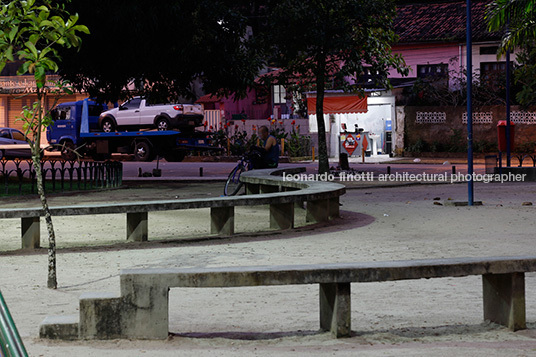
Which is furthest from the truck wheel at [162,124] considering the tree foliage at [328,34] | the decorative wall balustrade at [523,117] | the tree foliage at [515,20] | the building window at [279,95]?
the building window at [279,95]

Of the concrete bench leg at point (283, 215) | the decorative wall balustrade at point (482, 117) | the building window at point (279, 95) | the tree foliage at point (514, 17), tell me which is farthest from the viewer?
the building window at point (279, 95)

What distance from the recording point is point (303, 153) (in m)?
39.1

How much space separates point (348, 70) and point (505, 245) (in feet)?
46.2

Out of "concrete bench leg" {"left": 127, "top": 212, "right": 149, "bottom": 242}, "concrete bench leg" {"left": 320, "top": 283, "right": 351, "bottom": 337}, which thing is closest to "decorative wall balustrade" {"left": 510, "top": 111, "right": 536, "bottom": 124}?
"concrete bench leg" {"left": 127, "top": 212, "right": 149, "bottom": 242}

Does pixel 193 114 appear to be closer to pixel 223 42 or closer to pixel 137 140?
pixel 137 140

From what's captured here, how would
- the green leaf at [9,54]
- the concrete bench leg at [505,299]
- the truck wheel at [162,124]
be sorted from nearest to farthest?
the concrete bench leg at [505,299] < the green leaf at [9,54] < the truck wheel at [162,124]

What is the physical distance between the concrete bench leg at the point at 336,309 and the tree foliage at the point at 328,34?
17.4 meters

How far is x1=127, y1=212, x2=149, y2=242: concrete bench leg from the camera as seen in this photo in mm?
10930

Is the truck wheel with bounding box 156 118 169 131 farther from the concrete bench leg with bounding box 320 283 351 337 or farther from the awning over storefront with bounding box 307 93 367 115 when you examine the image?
the concrete bench leg with bounding box 320 283 351 337

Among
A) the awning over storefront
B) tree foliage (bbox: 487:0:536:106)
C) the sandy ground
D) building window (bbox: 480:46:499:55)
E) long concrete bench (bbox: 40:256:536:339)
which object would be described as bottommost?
the sandy ground

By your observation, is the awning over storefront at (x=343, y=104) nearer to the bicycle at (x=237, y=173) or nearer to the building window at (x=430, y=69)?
the building window at (x=430, y=69)

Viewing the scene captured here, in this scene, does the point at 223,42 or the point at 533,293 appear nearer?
the point at 533,293

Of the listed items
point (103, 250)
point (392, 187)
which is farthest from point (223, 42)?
point (103, 250)

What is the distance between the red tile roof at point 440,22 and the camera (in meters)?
44.0
